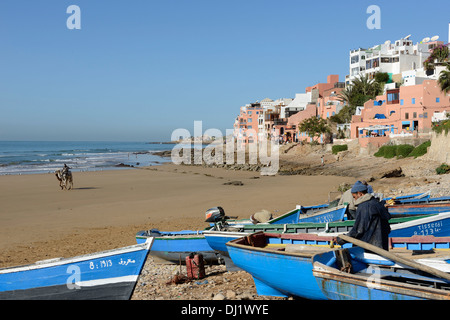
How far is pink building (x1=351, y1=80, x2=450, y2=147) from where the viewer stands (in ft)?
147

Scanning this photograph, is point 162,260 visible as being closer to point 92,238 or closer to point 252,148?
point 92,238

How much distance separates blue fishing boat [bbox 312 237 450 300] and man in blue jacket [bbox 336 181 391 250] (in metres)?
0.20

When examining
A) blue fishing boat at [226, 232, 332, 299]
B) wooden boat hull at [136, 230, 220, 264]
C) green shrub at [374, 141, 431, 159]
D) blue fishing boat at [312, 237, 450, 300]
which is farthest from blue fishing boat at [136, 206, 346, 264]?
green shrub at [374, 141, 431, 159]

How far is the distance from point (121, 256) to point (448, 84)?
3393 centimetres

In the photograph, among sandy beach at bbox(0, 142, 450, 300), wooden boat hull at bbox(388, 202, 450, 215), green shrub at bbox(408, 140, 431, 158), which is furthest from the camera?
green shrub at bbox(408, 140, 431, 158)

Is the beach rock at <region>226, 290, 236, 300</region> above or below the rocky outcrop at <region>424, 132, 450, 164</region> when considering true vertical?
below

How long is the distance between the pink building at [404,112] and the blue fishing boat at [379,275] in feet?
125

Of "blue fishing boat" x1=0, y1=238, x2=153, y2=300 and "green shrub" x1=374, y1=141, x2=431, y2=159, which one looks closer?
"blue fishing boat" x1=0, y1=238, x2=153, y2=300

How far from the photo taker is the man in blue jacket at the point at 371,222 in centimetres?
686

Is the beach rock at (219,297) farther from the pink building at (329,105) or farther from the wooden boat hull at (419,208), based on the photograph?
the pink building at (329,105)

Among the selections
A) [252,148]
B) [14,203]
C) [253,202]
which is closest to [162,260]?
[253,202]

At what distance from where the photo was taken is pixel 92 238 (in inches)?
600

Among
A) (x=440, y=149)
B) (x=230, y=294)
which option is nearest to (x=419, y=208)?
(x=230, y=294)

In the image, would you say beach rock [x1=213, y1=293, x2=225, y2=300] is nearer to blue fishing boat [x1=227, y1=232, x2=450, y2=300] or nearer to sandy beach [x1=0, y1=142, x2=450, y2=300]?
sandy beach [x1=0, y1=142, x2=450, y2=300]
